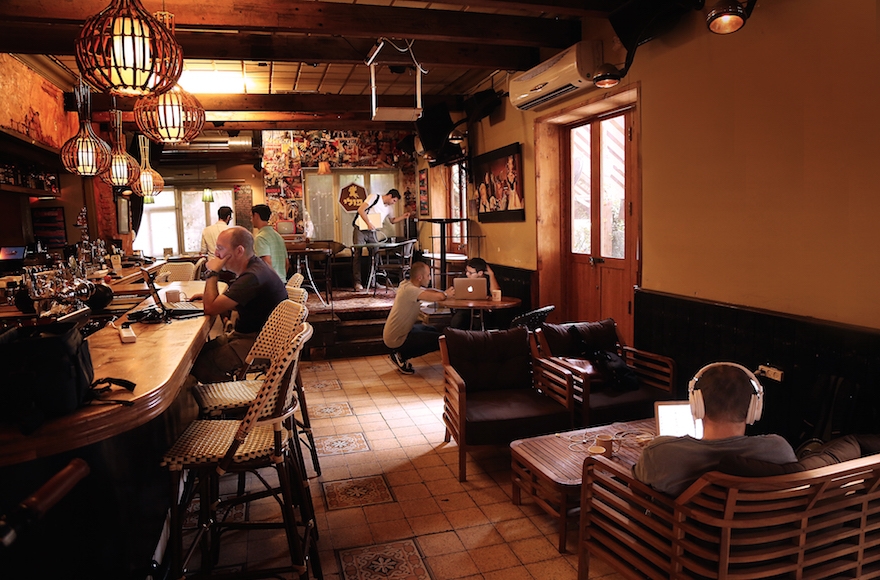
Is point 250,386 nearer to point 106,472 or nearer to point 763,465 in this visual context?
point 106,472

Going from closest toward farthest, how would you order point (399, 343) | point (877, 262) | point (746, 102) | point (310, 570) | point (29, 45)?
point (310, 570) < point (877, 262) < point (746, 102) < point (29, 45) < point (399, 343)

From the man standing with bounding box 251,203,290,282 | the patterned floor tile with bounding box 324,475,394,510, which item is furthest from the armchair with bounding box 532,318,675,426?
the man standing with bounding box 251,203,290,282

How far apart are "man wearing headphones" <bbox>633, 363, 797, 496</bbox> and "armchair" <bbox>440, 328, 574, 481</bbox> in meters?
1.55

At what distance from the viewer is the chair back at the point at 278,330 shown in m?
2.89

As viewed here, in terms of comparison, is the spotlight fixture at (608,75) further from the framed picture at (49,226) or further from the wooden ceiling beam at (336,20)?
the framed picture at (49,226)

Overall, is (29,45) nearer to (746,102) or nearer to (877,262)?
(746,102)

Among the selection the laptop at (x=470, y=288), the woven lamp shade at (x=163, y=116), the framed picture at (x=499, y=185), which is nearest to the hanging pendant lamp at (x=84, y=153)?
the woven lamp shade at (x=163, y=116)

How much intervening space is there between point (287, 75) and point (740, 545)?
286 inches

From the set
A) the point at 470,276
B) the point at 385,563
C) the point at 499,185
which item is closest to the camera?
the point at 385,563

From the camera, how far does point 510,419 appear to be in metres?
3.60

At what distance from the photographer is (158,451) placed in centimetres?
280

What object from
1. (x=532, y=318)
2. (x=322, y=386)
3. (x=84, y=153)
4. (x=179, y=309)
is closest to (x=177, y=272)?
(x=84, y=153)

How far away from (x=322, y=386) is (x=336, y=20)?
10.8 ft

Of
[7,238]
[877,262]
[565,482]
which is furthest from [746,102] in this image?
[7,238]
